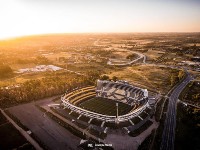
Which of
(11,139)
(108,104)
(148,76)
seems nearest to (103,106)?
(108,104)

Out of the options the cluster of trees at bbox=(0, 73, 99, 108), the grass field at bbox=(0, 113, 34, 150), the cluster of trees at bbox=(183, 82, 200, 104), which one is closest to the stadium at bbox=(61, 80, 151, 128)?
the cluster of trees at bbox=(0, 73, 99, 108)

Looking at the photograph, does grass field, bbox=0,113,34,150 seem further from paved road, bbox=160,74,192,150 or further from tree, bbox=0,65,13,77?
tree, bbox=0,65,13,77

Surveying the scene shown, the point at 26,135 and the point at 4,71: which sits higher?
the point at 4,71

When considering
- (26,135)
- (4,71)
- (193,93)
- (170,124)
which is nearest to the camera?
(26,135)

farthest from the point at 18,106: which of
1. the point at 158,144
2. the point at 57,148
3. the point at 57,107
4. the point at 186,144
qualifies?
the point at 186,144

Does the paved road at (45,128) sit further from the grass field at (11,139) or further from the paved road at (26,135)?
the grass field at (11,139)

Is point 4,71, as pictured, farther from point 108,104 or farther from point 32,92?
point 108,104

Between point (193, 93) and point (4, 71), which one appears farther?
point (4, 71)

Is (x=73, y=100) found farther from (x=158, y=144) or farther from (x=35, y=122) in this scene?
(x=158, y=144)
